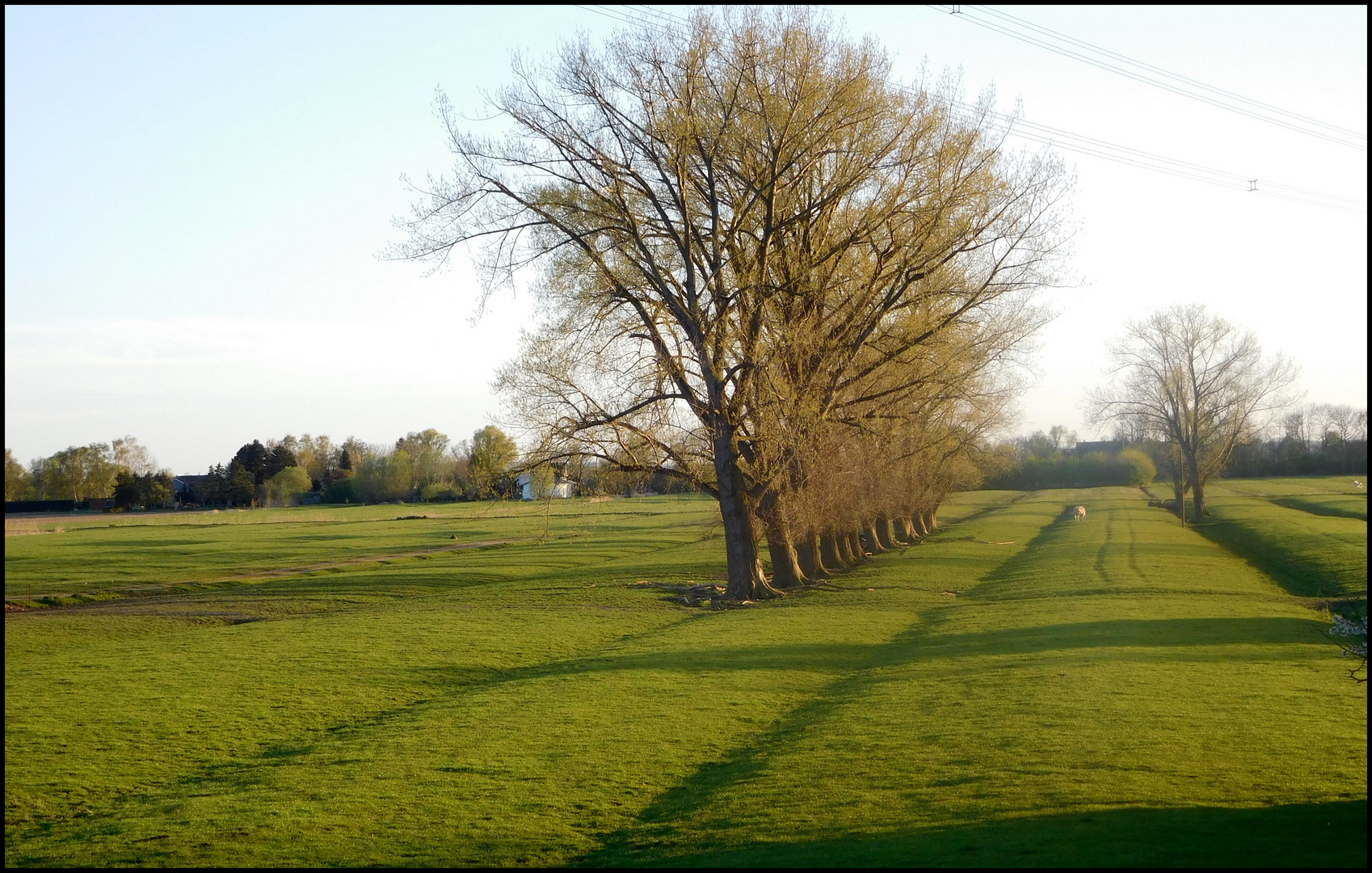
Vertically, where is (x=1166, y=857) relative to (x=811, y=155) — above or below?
below

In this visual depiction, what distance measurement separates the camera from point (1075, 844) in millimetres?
7031

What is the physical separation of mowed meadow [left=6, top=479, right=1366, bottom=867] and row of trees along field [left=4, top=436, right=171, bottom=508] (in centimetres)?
9609

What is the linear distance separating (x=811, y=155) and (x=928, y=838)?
20.0 m

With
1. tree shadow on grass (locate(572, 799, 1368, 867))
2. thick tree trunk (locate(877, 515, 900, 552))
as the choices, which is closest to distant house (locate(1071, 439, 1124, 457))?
thick tree trunk (locate(877, 515, 900, 552))

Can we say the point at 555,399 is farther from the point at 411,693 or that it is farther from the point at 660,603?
the point at 411,693

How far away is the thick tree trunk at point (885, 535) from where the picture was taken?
46750 millimetres

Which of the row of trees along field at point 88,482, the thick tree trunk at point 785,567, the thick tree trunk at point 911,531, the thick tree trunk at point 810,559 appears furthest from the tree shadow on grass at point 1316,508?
the row of trees along field at point 88,482

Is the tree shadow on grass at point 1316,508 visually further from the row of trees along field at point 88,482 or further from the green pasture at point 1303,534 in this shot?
the row of trees along field at point 88,482

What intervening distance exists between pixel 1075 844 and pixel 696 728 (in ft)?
19.9

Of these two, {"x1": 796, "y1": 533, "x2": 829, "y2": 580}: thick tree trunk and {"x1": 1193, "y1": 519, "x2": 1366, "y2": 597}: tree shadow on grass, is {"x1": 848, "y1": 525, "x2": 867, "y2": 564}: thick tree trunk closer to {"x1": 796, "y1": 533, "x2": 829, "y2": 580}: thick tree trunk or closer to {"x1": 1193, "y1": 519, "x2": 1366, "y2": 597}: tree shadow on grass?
{"x1": 796, "y1": 533, "x2": 829, "y2": 580}: thick tree trunk

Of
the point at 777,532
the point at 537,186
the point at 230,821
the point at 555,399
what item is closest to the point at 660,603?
the point at 777,532

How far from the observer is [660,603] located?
1070 inches

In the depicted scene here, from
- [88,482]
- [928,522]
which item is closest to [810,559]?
[928,522]

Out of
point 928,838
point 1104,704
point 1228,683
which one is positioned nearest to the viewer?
point 928,838
